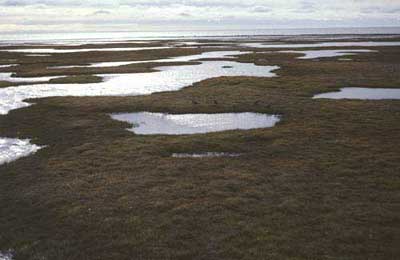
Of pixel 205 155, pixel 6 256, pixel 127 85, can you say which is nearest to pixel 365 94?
pixel 205 155

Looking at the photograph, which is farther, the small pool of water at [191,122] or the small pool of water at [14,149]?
the small pool of water at [191,122]

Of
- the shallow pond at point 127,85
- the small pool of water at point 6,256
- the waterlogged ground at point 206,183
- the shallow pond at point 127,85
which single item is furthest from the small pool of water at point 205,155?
the shallow pond at point 127,85

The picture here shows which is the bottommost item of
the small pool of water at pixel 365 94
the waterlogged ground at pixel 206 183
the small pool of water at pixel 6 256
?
the small pool of water at pixel 6 256

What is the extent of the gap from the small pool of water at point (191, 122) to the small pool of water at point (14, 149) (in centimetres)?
598

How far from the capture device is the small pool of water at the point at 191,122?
26078 mm

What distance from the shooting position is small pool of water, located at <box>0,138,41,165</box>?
835 inches

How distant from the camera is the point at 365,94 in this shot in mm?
37688

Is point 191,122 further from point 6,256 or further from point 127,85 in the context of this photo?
point 127,85

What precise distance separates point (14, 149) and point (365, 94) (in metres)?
28.5

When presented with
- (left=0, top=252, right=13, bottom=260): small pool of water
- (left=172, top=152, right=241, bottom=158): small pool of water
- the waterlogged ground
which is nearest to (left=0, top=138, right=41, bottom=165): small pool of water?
the waterlogged ground

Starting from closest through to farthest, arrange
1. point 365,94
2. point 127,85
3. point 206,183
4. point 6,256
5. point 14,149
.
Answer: point 6,256 → point 206,183 → point 14,149 → point 365,94 → point 127,85

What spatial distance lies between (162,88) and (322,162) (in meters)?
27.4

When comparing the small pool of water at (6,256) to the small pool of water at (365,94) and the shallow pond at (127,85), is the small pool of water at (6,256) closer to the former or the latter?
the shallow pond at (127,85)

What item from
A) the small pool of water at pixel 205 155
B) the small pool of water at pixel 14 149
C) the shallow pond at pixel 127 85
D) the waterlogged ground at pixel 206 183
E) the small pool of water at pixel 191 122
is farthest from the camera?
the shallow pond at pixel 127 85
